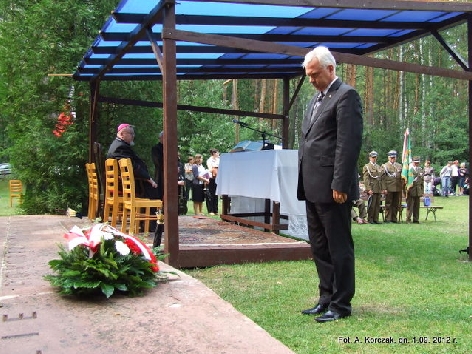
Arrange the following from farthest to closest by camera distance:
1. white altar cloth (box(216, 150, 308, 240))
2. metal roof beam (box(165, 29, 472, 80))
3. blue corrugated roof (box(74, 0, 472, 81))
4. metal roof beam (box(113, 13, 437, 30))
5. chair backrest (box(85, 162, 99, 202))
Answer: chair backrest (box(85, 162, 99, 202)), white altar cloth (box(216, 150, 308, 240)), metal roof beam (box(113, 13, 437, 30)), blue corrugated roof (box(74, 0, 472, 81)), metal roof beam (box(165, 29, 472, 80))

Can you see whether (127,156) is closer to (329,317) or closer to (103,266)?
(103,266)

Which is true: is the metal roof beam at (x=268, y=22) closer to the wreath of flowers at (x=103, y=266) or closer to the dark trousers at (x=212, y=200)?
the wreath of flowers at (x=103, y=266)

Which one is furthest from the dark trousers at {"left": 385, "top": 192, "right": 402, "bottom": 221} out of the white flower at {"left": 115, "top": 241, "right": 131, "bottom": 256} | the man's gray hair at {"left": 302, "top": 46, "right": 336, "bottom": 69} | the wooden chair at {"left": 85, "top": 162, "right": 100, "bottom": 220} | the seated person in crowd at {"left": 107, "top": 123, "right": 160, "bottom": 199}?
the white flower at {"left": 115, "top": 241, "right": 131, "bottom": 256}

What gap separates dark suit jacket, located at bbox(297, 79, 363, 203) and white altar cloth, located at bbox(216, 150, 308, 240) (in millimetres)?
3827

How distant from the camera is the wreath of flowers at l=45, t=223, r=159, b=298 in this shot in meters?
3.51

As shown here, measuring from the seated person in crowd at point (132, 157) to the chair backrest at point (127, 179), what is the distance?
0.37 m

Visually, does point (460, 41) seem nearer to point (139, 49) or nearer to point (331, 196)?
point (139, 49)

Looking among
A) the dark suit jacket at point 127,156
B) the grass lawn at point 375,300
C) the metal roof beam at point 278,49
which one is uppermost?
the metal roof beam at point 278,49

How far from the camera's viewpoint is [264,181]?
27.5 ft

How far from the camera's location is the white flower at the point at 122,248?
3688 mm

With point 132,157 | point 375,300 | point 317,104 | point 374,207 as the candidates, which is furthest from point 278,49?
point 374,207

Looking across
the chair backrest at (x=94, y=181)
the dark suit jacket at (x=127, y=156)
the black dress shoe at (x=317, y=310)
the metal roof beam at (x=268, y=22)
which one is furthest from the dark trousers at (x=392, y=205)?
the black dress shoe at (x=317, y=310)

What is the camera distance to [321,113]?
13.1 feet

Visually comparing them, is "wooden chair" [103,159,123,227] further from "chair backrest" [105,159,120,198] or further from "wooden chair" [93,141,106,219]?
"wooden chair" [93,141,106,219]
